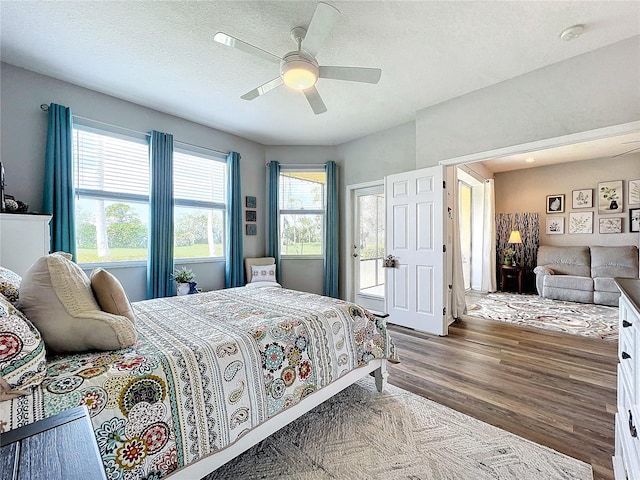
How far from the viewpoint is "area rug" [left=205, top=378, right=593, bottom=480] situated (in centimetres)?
148

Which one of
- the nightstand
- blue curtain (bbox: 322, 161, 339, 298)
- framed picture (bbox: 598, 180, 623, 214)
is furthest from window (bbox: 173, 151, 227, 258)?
framed picture (bbox: 598, 180, 623, 214)

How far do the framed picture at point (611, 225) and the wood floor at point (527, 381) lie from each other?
3.53 m

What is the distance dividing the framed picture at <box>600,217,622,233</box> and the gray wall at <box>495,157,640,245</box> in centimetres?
5

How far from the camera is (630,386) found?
3.48 ft

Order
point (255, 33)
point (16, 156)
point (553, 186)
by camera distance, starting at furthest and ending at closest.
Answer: point (553, 186) < point (16, 156) < point (255, 33)

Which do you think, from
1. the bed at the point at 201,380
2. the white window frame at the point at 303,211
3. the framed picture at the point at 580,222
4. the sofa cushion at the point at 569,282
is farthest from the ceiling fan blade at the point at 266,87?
the framed picture at the point at 580,222

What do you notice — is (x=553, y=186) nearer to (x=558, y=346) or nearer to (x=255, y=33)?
(x=558, y=346)

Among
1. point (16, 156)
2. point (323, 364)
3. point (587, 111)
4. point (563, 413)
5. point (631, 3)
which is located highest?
point (631, 3)

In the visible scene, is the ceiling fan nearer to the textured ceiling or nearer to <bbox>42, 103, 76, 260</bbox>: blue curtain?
the textured ceiling

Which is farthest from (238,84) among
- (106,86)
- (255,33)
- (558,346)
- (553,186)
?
(553,186)

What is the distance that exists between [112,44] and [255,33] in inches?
49.0

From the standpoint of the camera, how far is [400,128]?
4.23 metres

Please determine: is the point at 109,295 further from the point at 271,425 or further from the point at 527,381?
the point at 527,381

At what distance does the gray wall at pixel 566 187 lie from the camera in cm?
533
